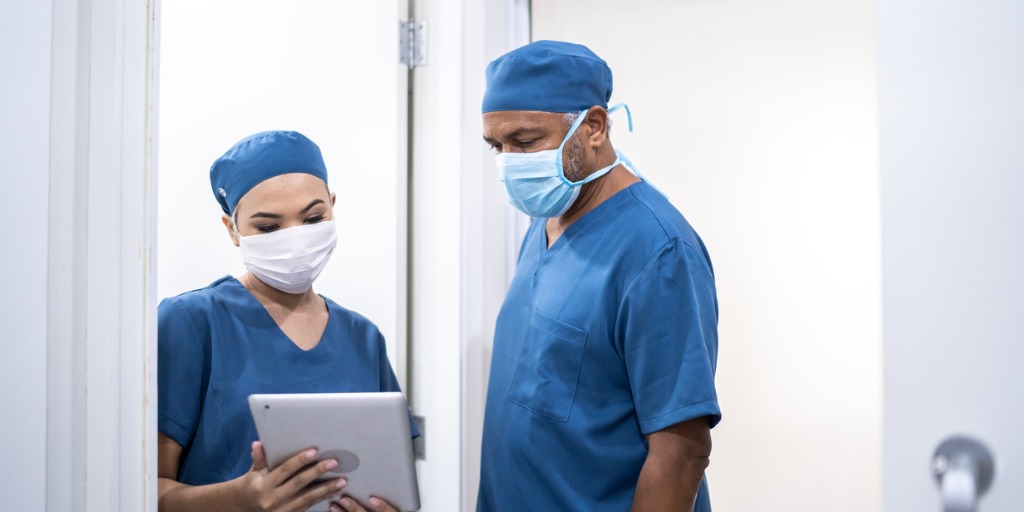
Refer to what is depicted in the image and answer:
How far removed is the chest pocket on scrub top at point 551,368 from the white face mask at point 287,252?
0.37 m

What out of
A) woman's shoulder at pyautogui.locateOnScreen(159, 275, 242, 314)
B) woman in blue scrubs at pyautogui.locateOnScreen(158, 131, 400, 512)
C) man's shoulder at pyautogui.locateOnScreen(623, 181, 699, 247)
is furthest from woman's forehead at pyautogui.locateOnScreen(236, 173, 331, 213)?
man's shoulder at pyautogui.locateOnScreen(623, 181, 699, 247)

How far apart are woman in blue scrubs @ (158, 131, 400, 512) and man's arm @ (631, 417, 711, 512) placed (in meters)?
0.39

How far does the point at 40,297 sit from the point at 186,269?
31.5 inches

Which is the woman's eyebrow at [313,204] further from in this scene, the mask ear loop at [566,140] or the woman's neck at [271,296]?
the mask ear loop at [566,140]

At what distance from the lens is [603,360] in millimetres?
1112

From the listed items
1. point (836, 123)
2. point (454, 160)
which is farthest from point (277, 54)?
point (836, 123)

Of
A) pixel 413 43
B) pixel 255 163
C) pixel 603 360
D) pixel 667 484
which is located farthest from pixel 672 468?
pixel 413 43

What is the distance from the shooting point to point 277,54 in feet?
4.93

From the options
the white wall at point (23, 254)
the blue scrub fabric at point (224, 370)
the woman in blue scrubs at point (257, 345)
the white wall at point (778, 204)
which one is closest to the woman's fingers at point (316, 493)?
the woman in blue scrubs at point (257, 345)

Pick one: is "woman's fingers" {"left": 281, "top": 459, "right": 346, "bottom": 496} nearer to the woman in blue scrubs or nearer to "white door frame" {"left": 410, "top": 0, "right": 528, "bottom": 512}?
the woman in blue scrubs

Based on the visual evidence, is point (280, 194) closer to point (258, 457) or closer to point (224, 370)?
point (224, 370)

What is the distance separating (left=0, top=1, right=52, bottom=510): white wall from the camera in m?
0.78

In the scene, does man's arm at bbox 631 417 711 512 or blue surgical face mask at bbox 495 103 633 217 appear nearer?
man's arm at bbox 631 417 711 512

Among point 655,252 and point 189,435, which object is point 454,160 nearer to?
point 655,252
